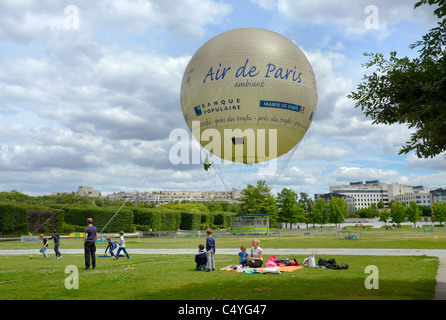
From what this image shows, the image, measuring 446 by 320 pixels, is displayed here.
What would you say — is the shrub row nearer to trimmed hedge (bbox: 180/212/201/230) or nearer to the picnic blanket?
trimmed hedge (bbox: 180/212/201/230)

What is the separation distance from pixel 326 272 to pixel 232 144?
9853 millimetres

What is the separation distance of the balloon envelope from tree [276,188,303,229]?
62.8 metres

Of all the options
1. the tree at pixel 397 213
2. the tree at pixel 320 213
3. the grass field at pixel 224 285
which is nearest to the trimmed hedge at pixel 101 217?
the grass field at pixel 224 285

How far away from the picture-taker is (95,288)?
1089cm

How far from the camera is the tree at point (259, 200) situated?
72.4 meters

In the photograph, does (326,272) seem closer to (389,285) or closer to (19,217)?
(389,285)

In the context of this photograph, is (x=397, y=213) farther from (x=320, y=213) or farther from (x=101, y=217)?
(x=101, y=217)

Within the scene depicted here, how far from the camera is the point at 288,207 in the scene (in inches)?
3265

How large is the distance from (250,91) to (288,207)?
65941 millimetres

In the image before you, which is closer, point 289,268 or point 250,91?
point 289,268

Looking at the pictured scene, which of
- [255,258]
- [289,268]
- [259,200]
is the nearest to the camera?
[289,268]

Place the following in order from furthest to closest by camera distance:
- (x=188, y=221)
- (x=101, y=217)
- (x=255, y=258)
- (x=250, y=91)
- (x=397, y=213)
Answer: (x=397, y=213), (x=188, y=221), (x=101, y=217), (x=250, y=91), (x=255, y=258)

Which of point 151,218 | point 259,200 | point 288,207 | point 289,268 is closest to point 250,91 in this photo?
point 289,268
